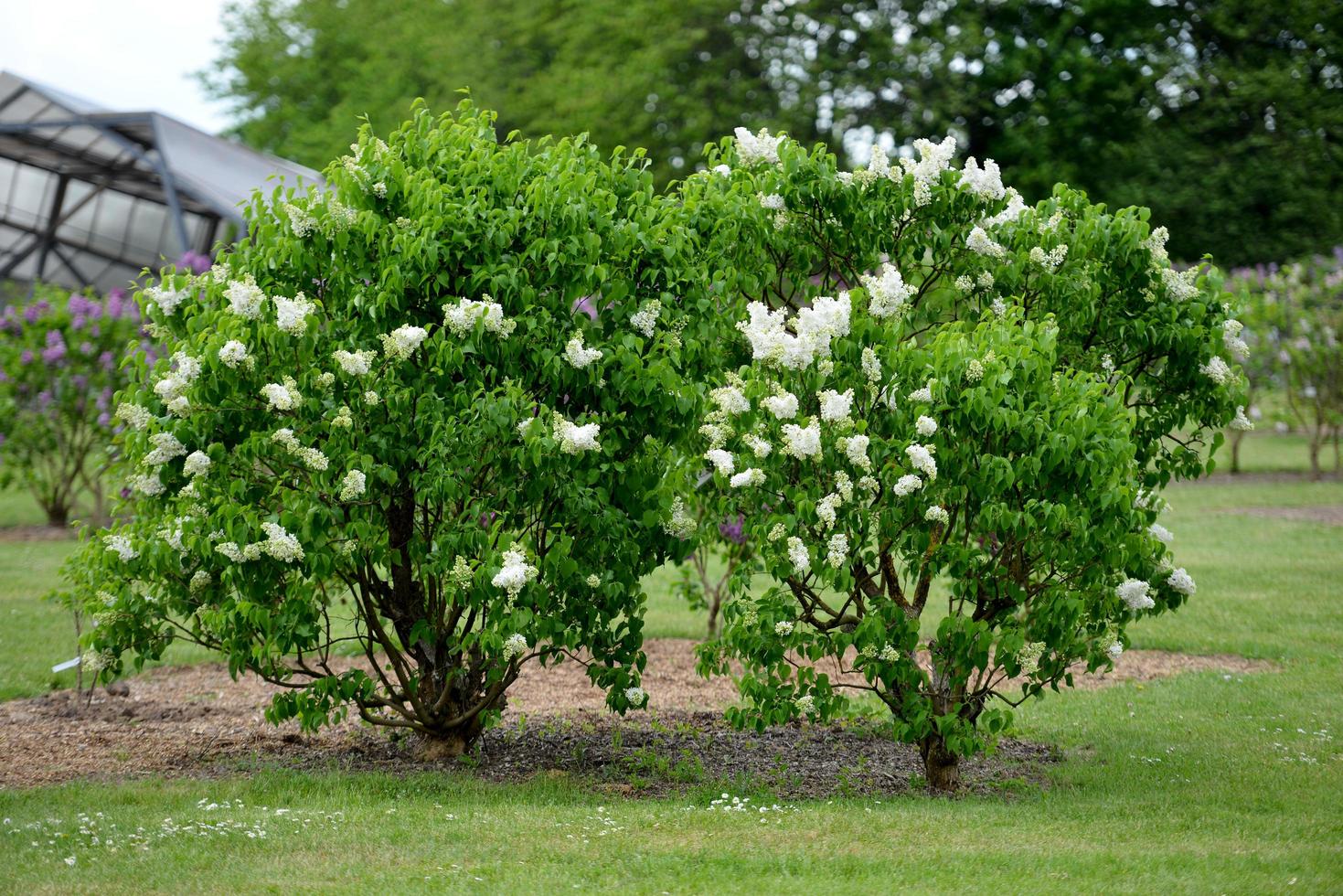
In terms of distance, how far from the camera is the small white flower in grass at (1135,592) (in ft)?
19.4

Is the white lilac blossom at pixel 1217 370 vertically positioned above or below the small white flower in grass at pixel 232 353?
above

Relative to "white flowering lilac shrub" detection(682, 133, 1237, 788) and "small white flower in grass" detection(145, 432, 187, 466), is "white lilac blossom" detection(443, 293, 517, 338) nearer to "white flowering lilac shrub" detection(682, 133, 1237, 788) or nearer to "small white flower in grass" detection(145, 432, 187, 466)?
"white flowering lilac shrub" detection(682, 133, 1237, 788)

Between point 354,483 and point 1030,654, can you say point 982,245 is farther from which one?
point 354,483

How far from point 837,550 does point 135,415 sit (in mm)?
2942

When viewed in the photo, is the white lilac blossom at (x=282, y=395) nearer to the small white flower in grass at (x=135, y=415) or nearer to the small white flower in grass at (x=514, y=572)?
the small white flower in grass at (x=135, y=415)

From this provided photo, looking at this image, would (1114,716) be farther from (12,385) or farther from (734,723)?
(12,385)

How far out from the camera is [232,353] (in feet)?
18.1

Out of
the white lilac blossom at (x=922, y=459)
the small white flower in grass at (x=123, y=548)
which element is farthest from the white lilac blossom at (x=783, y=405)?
the small white flower in grass at (x=123, y=548)

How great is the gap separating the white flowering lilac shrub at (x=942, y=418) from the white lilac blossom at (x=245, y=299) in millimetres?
1906

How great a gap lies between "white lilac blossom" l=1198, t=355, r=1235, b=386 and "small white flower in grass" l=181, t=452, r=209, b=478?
14.8 ft

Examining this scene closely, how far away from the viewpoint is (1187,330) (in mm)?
6465

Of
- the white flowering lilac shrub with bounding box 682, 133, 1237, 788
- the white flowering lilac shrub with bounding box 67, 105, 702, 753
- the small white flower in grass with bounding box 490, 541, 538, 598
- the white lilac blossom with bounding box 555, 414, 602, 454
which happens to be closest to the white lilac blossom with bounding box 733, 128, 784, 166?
the white flowering lilac shrub with bounding box 682, 133, 1237, 788

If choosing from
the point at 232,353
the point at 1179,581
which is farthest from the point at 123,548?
the point at 1179,581

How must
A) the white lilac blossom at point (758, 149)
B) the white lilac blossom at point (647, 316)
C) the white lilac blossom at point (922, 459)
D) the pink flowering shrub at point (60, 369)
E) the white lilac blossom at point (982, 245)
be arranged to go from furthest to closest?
the pink flowering shrub at point (60, 369) → the white lilac blossom at point (758, 149) → the white lilac blossom at point (982, 245) → the white lilac blossom at point (647, 316) → the white lilac blossom at point (922, 459)
